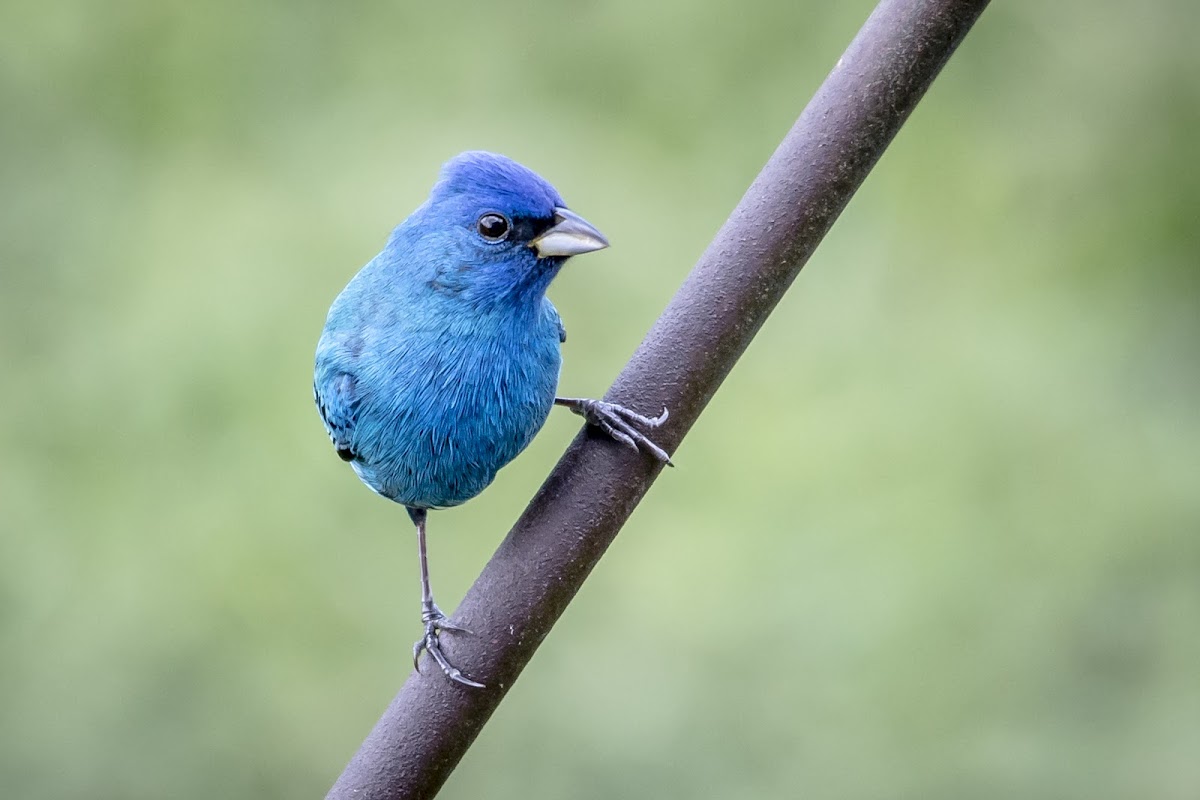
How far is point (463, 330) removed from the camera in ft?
6.48

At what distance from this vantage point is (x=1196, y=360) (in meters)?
3.59

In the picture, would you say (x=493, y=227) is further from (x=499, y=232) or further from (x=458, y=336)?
(x=458, y=336)

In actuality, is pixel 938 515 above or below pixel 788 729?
above

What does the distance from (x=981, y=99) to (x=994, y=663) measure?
5.29 ft

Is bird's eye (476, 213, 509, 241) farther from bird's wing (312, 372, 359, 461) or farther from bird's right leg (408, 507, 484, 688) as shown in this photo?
bird's right leg (408, 507, 484, 688)

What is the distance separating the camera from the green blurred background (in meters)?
3.42

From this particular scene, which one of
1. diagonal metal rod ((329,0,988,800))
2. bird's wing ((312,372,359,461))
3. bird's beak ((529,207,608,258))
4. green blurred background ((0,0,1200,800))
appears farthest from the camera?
green blurred background ((0,0,1200,800))

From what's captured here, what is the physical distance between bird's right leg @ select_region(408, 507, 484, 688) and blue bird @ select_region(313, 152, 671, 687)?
3cm

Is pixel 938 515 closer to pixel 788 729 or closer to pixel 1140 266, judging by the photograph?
pixel 788 729

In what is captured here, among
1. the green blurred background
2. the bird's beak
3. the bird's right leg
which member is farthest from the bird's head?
the green blurred background

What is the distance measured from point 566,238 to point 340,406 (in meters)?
0.49

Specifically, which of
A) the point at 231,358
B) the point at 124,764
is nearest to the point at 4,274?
the point at 231,358

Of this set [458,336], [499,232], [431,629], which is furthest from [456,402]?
[431,629]

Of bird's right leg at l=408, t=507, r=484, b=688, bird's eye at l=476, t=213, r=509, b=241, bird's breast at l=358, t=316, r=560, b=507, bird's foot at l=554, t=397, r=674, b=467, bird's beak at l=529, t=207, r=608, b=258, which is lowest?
bird's right leg at l=408, t=507, r=484, b=688
